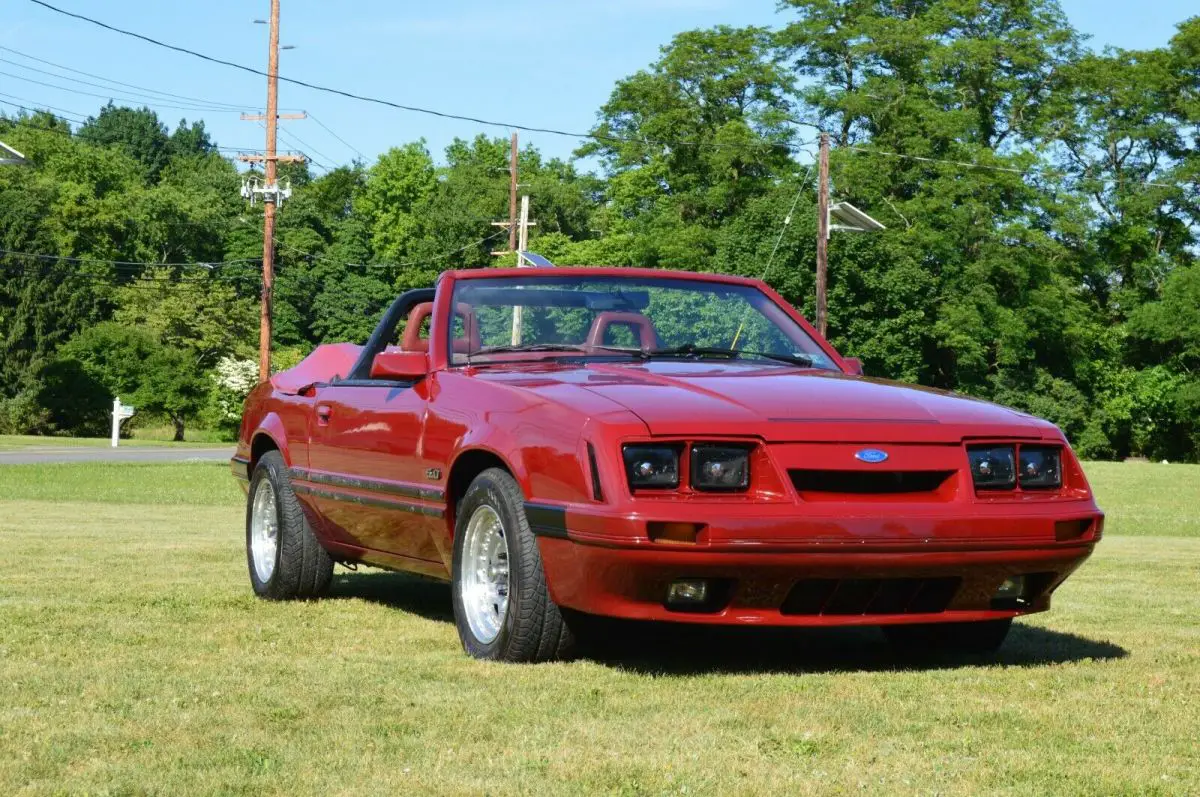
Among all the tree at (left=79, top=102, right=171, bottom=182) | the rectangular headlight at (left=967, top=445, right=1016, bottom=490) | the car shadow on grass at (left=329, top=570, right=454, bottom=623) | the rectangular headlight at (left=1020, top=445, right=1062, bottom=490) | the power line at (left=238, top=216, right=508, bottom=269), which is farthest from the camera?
the tree at (left=79, top=102, right=171, bottom=182)

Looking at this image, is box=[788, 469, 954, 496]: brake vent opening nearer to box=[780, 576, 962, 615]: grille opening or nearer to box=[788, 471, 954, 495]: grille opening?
box=[788, 471, 954, 495]: grille opening

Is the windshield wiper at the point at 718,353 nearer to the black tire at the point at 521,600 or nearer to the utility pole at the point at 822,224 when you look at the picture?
the black tire at the point at 521,600

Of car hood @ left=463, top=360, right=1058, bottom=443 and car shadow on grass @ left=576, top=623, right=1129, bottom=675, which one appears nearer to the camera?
car hood @ left=463, top=360, right=1058, bottom=443

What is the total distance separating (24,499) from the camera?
23.8 meters

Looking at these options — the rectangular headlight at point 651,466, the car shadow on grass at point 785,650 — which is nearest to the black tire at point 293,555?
the car shadow on grass at point 785,650

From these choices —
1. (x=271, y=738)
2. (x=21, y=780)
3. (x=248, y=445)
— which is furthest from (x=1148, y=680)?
(x=248, y=445)

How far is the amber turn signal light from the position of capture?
5840 mm

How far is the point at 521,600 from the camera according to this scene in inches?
250

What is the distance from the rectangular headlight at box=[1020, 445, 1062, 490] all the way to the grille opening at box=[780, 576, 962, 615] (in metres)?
0.48

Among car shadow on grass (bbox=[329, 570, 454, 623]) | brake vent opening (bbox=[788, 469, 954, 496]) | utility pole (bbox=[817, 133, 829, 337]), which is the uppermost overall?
utility pole (bbox=[817, 133, 829, 337])

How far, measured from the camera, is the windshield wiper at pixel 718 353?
24.6 feet

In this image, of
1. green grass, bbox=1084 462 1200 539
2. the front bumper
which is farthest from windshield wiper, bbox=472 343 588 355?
green grass, bbox=1084 462 1200 539

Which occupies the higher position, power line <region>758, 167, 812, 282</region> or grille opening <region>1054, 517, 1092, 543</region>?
power line <region>758, 167, 812, 282</region>

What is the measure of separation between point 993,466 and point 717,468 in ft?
3.54
